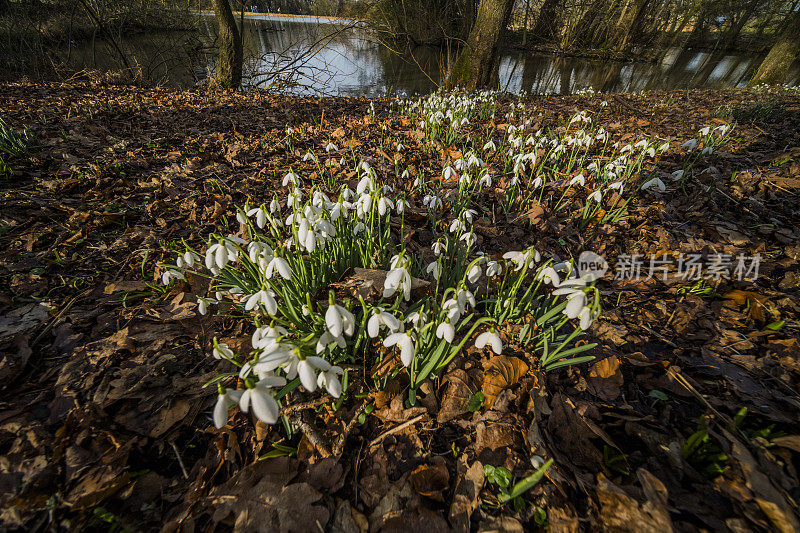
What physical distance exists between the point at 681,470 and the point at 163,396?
88.9 inches

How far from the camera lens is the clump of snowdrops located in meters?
1.07

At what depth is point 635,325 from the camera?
1.91 metres

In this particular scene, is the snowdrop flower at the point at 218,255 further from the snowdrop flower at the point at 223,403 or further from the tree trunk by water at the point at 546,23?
the tree trunk by water at the point at 546,23

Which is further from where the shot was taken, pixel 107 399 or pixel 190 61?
pixel 190 61

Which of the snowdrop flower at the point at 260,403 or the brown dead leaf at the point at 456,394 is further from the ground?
the snowdrop flower at the point at 260,403

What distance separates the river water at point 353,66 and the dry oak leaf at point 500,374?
6323 mm

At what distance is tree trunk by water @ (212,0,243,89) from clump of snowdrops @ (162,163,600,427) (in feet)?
24.0

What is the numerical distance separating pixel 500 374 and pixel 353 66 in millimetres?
15260

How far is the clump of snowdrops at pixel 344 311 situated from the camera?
3.52 ft

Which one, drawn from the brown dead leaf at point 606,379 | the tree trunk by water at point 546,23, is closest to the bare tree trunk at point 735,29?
the tree trunk by water at point 546,23

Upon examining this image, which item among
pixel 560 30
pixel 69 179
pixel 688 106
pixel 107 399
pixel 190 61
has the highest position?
pixel 560 30

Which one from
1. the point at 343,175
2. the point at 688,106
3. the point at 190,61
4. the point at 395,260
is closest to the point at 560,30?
the point at 688,106

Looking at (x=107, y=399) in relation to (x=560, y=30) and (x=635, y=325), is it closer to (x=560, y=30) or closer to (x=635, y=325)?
(x=635, y=325)

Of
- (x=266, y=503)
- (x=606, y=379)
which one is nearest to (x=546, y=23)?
(x=606, y=379)
